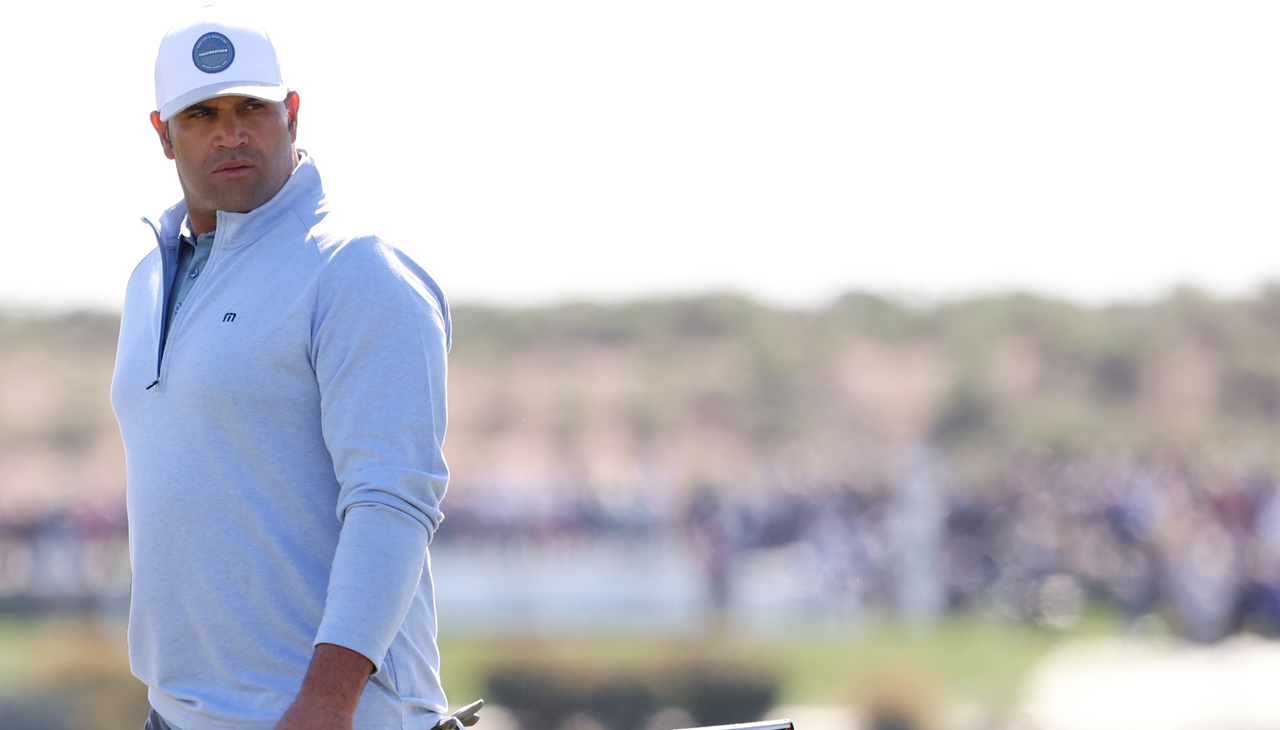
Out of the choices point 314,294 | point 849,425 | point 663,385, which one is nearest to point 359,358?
point 314,294

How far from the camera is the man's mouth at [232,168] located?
7.04ft

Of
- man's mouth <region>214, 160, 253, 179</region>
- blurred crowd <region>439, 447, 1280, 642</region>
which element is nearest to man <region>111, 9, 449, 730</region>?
man's mouth <region>214, 160, 253, 179</region>

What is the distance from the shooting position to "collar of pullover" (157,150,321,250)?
213 centimetres

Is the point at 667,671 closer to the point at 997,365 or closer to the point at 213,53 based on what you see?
the point at 213,53

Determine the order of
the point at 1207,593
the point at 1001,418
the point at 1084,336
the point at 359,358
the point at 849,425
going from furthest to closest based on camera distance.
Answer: the point at 1084,336 → the point at 849,425 → the point at 1001,418 → the point at 1207,593 → the point at 359,358

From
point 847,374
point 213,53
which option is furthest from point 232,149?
point 847,374

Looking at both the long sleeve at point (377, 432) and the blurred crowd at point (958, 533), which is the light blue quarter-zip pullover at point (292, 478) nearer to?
the long sleeve at point (377, 432)

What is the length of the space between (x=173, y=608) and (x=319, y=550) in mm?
230

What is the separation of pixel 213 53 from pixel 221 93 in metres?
0.06

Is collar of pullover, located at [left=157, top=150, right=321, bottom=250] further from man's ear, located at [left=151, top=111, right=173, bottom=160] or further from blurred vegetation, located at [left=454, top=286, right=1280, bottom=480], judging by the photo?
blurred vegetation, located at [left=454, top=286, right=1280, bottom=480]

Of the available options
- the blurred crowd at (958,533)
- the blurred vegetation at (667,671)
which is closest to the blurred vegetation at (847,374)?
the blurred crowd at (958,533)

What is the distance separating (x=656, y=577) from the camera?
2217 cm

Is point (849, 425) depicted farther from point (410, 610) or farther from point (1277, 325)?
point (410, 610)

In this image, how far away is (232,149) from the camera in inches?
84.4
